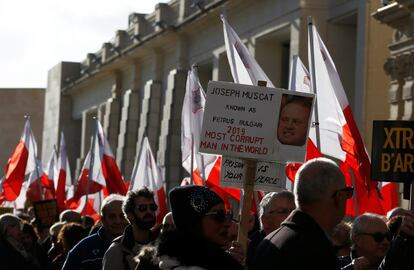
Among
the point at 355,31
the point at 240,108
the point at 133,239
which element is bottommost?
the point at 133,239

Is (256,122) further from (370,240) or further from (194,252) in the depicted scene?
(194,252)

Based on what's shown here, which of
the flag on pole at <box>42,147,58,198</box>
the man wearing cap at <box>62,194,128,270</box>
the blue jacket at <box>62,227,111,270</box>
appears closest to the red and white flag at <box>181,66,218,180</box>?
the man wearing cap at <box>62,194,128,270</box>

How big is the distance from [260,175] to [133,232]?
3.70ft

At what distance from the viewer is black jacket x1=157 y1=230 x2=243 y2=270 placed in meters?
5.79

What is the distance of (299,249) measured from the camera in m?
5.61

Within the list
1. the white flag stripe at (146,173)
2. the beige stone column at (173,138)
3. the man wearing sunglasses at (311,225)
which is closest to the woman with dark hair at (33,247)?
the white flag stripe at (146,173)

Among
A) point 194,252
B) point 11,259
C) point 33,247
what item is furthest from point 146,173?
point 194,252

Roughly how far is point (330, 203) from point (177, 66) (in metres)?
32.7

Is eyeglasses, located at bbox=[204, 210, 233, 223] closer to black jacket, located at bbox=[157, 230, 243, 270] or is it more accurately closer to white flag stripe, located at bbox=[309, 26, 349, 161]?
black jacket, located at bbox=[157, 230, 243, 270]

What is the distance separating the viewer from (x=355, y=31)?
27.7 m

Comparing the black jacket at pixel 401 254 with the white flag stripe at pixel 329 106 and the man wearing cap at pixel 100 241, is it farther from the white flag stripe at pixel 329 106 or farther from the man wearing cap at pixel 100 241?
the white flag stripe at pixel 329 106

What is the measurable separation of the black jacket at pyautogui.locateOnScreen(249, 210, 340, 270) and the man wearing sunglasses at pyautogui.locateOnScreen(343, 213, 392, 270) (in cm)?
259

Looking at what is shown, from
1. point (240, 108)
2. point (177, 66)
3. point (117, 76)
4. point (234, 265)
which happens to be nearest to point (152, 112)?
point (177, 66)

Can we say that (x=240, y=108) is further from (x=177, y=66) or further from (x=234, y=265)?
(x=177, y=66)
